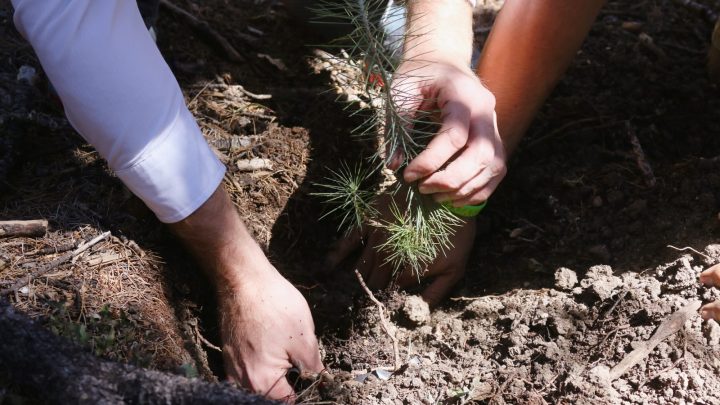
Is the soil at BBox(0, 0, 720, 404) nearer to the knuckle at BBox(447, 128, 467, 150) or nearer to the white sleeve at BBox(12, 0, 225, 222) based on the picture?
the white sleeve at BBox(12, 0, 225, 222)

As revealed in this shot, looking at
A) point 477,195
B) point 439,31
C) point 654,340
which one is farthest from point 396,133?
point 654,340

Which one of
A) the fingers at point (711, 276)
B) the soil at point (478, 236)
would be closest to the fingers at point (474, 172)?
the soil at point (478, 236)

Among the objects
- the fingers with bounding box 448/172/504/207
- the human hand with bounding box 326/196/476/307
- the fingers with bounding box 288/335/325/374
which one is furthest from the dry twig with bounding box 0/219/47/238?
the fingers with bounding box 448/172/504/207

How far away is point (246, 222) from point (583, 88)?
161 cm

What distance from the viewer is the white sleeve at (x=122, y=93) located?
6.07 ft

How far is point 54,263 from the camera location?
2035 millimetres

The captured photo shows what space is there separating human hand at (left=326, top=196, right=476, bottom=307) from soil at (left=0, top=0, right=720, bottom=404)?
0.07 metres

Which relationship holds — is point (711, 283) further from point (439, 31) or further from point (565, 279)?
point (439, 31)

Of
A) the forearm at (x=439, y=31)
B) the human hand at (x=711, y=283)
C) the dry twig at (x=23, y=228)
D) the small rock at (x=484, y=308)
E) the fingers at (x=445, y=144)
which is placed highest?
the forearm at (x=439, y=31)

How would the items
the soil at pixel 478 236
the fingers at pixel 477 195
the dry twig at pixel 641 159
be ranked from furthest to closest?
the dry twig at pixel 641 159 → the fingers at pixel 477 195 → the soil at pixel 478 236

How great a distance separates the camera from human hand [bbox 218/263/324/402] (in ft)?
6.82

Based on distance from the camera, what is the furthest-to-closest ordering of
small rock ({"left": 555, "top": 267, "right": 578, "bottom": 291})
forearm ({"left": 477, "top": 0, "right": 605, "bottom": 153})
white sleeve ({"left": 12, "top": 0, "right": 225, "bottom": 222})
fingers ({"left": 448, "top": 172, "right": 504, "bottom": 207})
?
1. forearm ({"left": 477, "top": 0, "right": 605, "bottom": 153})
2. small rock ({"left": 555, "top": 267, "right": 578, "bottom": 291})
3. fingers ({"left": 448, "top": 172, "right": 504, "bottom": 207})
4. white sleeve ({"left": 12, "top": 0, "right": 225, "bottom": 222})

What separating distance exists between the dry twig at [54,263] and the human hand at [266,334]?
0.42m

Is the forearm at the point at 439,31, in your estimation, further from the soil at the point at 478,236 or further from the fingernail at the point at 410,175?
the soil at the point at 478,236
